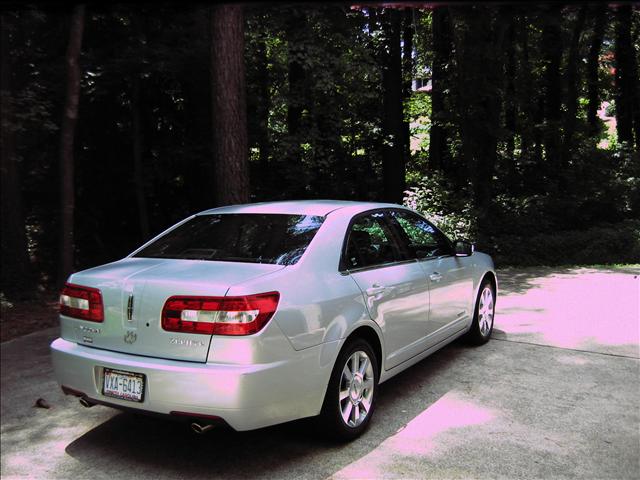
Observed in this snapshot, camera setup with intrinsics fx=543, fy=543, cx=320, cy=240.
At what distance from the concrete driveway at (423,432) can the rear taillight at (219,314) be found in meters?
0.87

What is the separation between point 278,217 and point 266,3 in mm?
2813

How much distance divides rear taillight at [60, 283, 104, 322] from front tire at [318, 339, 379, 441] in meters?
1.46

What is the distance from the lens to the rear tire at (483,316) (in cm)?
567

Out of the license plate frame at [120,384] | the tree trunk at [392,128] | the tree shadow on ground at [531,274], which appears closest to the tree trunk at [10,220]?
the license plate frame at [120,384]

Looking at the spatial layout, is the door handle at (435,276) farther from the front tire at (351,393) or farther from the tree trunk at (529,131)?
the tree trunk at (529,131)

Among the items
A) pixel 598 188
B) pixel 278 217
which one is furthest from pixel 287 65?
pixel 278 217

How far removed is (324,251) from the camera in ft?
11.7

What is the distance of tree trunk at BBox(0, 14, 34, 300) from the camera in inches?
359

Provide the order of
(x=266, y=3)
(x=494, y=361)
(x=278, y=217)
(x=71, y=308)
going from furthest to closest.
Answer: (x=494, y=361)
(x=278, y=217)
(x=71, y=308)
(x=266, y=3)

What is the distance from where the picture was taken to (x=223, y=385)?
9.27ft

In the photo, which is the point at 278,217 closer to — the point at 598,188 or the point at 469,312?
the point at 469,312

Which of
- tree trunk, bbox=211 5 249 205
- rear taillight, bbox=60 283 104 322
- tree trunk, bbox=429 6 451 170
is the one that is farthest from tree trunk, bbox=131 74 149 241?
rear taillight, bbox=60 283 104 322

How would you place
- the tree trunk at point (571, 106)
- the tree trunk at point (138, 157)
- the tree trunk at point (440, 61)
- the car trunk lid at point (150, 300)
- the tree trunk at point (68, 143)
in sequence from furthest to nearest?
the tree trunk at point (571, 106) < the tree trunk at point (440, 61) < the tree trunk at point (138, 157) < the tree trunk at point (68, 143) < the car trunk lid at point (150, 300)

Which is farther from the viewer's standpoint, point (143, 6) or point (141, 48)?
point (141, 48)
